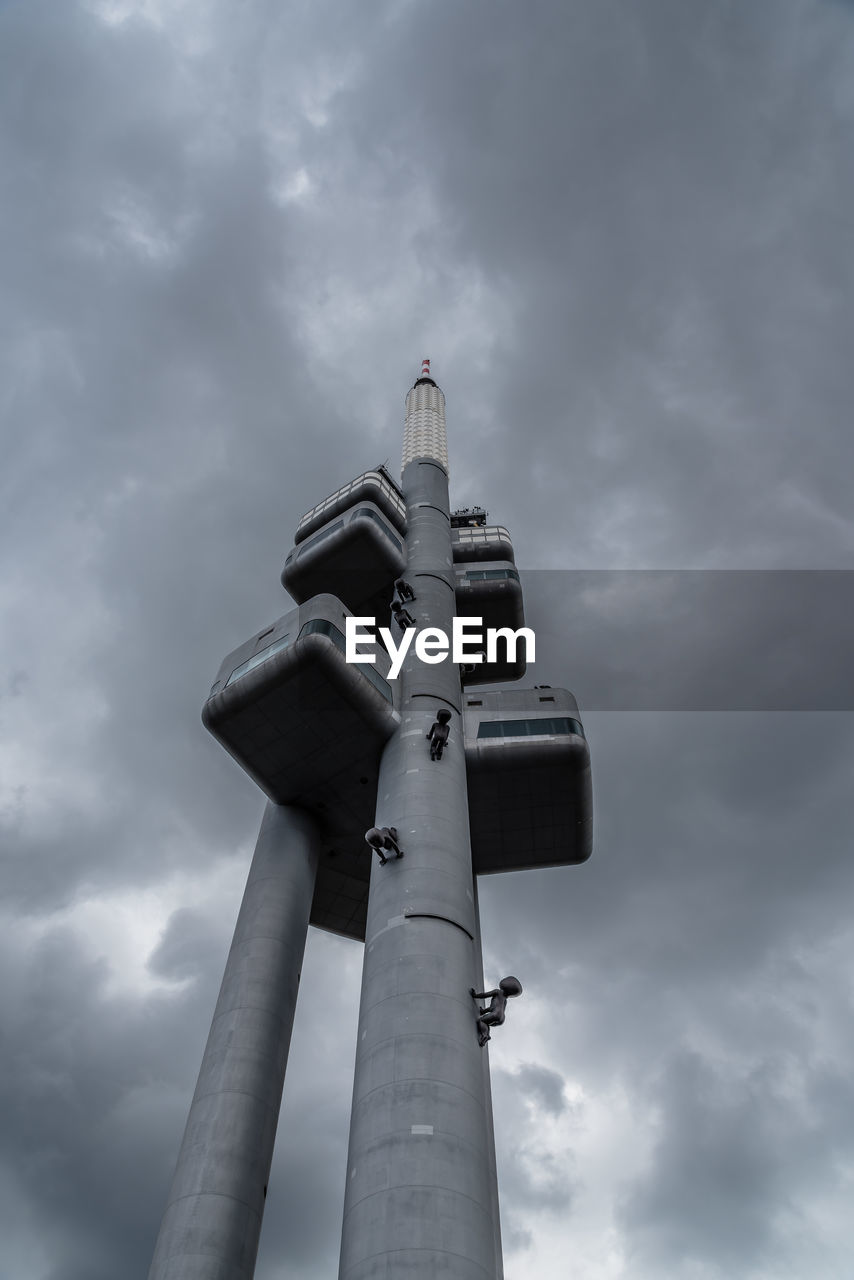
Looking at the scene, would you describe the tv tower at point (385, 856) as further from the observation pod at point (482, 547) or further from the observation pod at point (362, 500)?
the observation pod at point (482, 547)

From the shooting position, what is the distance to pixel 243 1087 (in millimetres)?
32438

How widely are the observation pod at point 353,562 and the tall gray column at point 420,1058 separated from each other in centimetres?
1447

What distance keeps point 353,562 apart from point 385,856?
24.2 meters

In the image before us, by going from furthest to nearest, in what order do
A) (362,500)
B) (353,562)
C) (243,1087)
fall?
(362,500) → (353,562) → (243,1087)

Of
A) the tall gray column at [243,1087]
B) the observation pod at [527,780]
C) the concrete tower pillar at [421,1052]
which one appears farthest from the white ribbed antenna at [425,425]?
the tall gray column at [243,1087]

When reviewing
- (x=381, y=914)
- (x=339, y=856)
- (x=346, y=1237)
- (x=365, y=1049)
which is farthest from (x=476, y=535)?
(x=346, y=1237)

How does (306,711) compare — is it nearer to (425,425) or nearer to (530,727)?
(530,727)

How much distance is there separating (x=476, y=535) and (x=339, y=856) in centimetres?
2681

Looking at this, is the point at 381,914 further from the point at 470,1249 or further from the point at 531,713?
the point at 531,713

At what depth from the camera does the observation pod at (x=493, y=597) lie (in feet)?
187

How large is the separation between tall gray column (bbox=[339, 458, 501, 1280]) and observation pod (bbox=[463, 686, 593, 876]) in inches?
102

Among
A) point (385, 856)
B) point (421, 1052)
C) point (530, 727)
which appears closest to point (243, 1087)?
point (421, 1052)

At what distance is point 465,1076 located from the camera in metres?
27.2

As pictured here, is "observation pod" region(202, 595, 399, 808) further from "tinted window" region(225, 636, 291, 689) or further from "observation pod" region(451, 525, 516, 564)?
"observation pod" region(451, 525, 516, 564)
